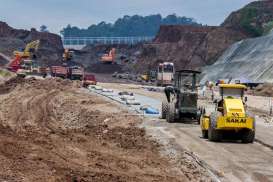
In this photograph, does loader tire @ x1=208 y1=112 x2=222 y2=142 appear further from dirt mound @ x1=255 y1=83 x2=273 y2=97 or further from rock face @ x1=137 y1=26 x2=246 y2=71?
rock face @ x1=137 y1=26 x2=246 y2=71

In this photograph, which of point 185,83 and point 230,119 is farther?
point 185,83

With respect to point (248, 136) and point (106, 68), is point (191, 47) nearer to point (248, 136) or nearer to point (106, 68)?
point (106, 68)

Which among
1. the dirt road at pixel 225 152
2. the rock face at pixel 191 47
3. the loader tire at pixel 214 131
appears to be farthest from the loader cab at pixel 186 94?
the rock face at pixel 191 47

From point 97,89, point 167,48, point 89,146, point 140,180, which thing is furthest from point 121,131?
point 167,48

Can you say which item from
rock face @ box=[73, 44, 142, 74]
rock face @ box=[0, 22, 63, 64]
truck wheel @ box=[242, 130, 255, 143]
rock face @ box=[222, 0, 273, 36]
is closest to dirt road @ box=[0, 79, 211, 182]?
truck wheel @ box=[242, 130, 255, 143]

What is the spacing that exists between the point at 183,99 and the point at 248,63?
194 feet

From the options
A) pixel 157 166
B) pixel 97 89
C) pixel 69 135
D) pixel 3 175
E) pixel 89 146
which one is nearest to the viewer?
pixel 3 175

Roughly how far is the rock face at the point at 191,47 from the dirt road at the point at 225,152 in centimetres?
9275

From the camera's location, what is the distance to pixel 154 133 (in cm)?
2436

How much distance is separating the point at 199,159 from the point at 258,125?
14.0m

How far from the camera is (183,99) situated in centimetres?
2841

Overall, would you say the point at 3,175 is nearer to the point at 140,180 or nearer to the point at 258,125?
the point at 140,180

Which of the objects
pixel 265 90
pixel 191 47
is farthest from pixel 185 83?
pixel 191 47

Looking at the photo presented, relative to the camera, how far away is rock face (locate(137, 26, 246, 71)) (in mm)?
120375
